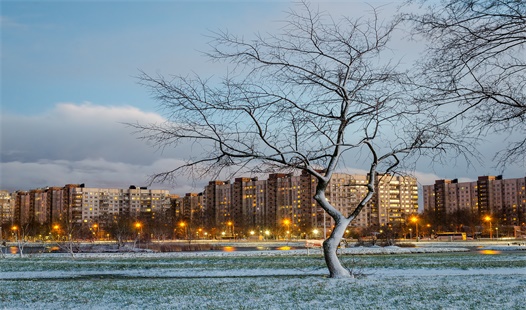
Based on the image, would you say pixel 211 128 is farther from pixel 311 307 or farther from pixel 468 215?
pixel 468 215

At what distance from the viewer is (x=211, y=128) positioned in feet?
63.3

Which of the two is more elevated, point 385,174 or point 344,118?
point 344,118

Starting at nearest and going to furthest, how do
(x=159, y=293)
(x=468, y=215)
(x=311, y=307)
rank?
(x=311, y=307)
(x=159, y=293)
(x=468, y=215)

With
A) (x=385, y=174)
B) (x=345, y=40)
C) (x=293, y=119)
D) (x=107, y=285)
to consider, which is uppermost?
(x=345, y=40)

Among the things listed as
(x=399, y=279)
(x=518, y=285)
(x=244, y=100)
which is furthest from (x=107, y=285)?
(x=518, y=285)

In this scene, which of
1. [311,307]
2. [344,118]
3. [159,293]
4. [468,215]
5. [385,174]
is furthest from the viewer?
[468,215]

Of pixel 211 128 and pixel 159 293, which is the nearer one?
pixel 159 293

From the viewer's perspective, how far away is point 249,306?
→ 44.7ft

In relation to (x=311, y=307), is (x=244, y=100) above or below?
above

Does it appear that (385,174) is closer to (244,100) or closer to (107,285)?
(244,100)

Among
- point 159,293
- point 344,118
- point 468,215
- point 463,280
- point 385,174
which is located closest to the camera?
point 159,293

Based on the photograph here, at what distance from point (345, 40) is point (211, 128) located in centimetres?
500

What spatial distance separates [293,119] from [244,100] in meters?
1.63

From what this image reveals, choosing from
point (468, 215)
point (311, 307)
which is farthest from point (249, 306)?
point (468, 215)
